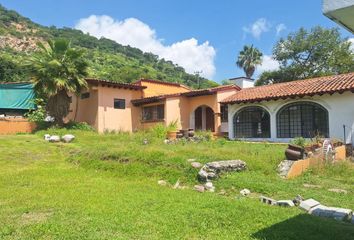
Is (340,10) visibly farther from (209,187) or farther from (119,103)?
(119,103)

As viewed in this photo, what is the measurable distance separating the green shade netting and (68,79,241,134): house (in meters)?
4.49

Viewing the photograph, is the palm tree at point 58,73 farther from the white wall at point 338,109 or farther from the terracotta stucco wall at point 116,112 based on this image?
the white wall at point 338,109

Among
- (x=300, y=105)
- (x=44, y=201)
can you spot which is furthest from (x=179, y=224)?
(x=300, y=105)

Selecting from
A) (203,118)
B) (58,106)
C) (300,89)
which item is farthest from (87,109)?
(300,89)

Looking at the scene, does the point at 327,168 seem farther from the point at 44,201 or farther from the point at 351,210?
the point at 44,201

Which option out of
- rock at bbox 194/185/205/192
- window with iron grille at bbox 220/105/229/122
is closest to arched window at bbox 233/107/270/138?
window with iron grille at bbox 220/105/229/122

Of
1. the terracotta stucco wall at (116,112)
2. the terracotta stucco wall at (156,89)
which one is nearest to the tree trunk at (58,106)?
the terracotta stucco wall at (116,112)

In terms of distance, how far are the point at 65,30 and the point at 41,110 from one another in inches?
2516

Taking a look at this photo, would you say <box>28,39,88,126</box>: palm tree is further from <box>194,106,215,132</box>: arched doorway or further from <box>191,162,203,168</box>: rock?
<box>191,162,203,168</box>: rock

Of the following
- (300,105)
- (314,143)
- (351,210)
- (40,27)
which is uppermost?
(40,27)

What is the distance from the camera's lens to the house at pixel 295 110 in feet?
63.1

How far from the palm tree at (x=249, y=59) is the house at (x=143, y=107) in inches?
1048

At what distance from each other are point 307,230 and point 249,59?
161 feet

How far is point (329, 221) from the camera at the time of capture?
6.95 metres
